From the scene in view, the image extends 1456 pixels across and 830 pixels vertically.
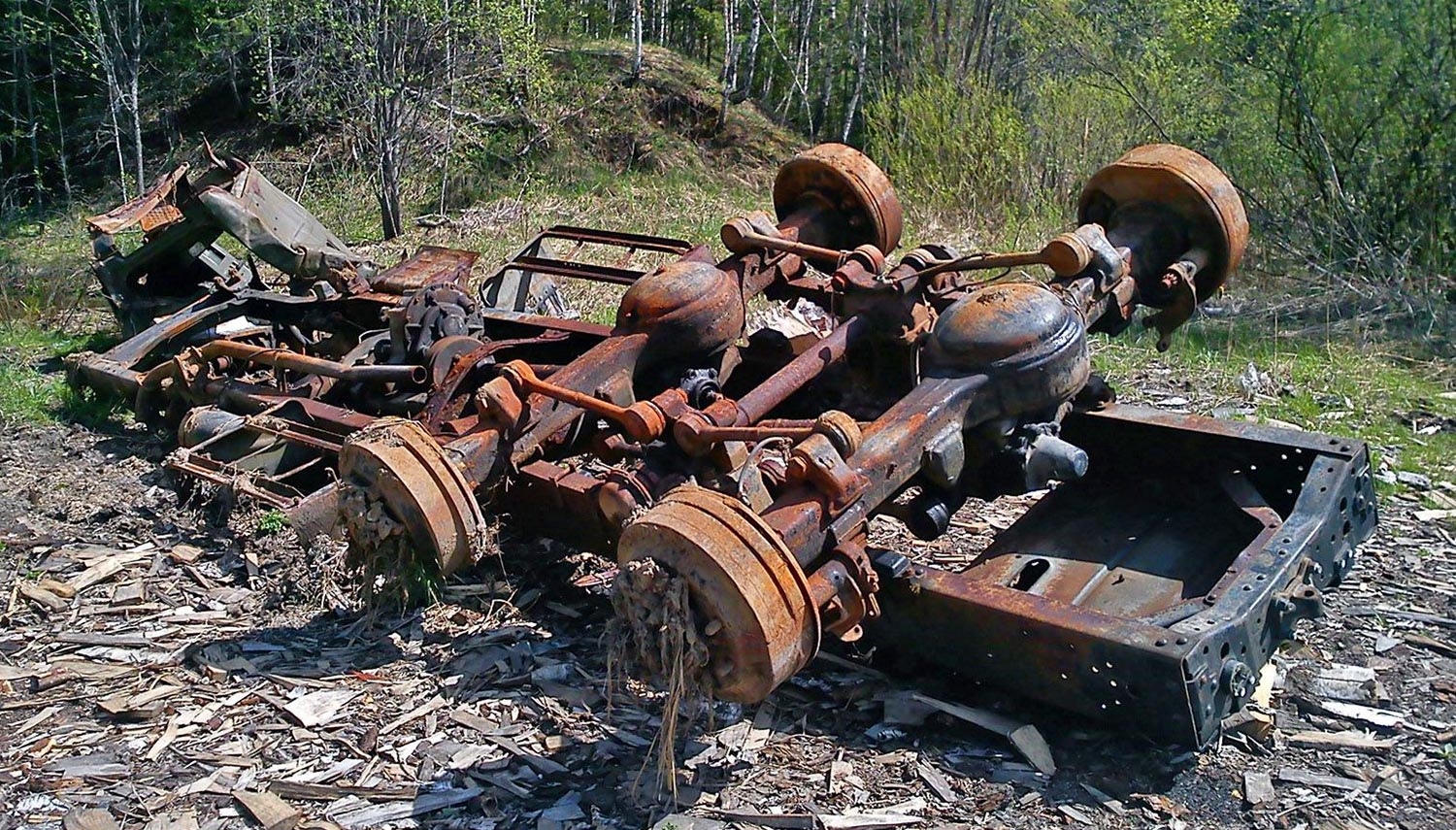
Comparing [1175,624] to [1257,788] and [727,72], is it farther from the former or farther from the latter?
[727,72]

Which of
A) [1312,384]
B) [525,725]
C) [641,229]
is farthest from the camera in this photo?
[641,229]

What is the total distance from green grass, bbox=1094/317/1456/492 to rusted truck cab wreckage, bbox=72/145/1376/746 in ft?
6.40

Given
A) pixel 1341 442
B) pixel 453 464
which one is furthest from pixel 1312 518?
pixel 453 464

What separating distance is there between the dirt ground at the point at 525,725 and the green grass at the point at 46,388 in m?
2.42

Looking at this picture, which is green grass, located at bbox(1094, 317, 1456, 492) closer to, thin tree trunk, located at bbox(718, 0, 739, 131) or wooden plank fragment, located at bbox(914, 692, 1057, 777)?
wooden plank fragment, located at bbox(914, 692, 1057, 777)

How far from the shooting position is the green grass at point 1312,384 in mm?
6805

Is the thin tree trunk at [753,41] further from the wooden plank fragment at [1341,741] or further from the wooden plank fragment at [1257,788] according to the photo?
the wooden plank fragment at [1257,788]

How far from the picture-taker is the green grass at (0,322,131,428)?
25.1 ft

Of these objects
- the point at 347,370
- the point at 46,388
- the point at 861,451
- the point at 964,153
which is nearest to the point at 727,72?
the point at 964,153

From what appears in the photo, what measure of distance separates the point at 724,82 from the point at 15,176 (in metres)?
11.4

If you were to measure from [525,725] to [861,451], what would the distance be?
58.7 inches

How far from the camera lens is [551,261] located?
714 centimetres

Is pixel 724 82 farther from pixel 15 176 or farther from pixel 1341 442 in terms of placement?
pixel 1341 442

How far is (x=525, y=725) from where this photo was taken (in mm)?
4191
